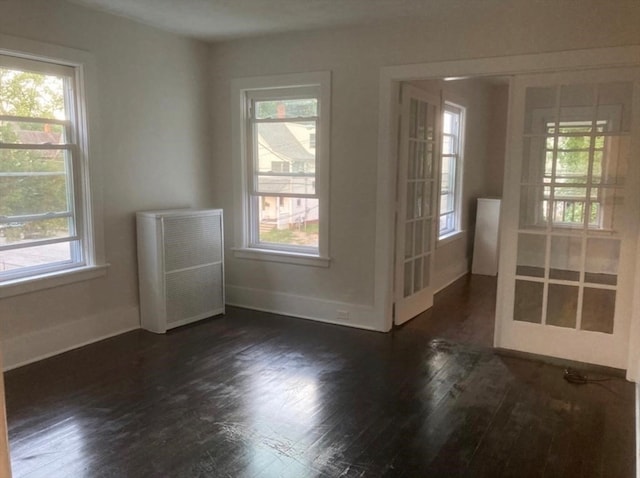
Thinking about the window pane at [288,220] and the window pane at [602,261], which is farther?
the window pane at [288,220]

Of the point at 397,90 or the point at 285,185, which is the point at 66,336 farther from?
the point at 397,90

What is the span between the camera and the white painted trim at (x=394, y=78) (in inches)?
143

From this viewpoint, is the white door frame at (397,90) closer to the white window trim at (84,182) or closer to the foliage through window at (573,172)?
the foliage through window at (573,172)

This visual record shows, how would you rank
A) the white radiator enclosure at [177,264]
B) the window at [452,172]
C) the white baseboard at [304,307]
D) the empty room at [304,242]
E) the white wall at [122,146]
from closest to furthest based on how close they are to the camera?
1. the empty room at [304,242]
2. the white wall at [122,146]
3. the white radiator enclosure at [177,264]
4. the white baseboard at [304,307]
5. the window at [452,172]

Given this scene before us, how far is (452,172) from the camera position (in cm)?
677

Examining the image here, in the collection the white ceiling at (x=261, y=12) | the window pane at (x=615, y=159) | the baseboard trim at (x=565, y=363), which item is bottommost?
the baseboard trim at (x=565, y=363)

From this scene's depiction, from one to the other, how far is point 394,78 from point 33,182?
9.58 feet

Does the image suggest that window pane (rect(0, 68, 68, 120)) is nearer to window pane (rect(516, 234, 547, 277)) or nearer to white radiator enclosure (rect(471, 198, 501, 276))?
window pane (rect(516, 234, 547, 277))

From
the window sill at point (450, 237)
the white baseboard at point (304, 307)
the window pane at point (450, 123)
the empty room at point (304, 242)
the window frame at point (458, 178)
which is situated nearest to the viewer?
the empty room at point (304, 242)

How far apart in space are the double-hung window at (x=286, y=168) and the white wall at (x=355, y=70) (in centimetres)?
12

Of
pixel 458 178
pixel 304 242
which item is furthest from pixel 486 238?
pixel 304 242

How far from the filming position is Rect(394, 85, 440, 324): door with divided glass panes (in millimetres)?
4637

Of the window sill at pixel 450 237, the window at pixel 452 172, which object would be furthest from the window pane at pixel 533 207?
the window at pixel 452 172

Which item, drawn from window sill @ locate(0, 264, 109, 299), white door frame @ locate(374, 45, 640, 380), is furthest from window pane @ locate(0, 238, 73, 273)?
white door frame @ locate(374, 45, 640, 380)
